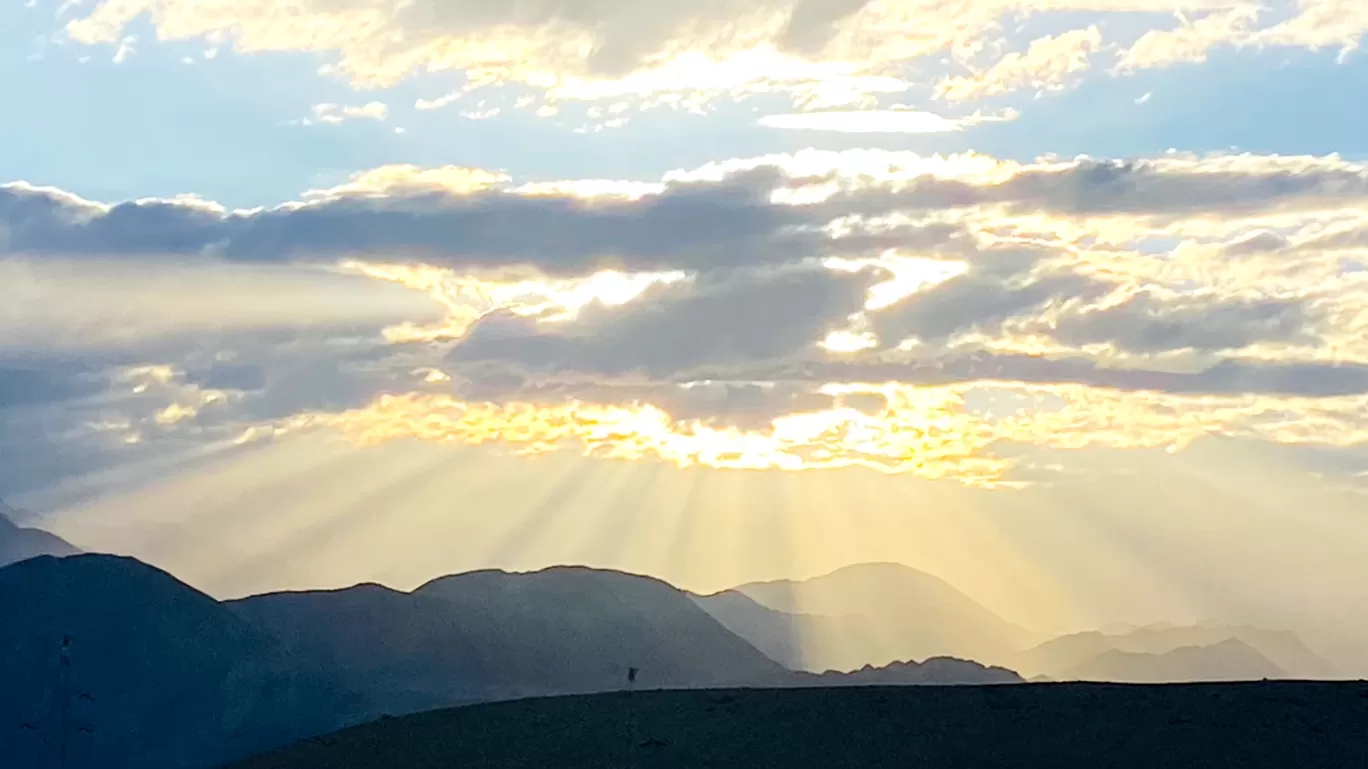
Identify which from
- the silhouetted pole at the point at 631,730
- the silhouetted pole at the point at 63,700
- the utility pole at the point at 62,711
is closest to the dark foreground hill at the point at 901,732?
the silhouetted pole at the point at 631,730

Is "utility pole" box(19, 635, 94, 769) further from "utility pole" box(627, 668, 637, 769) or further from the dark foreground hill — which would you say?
"utility pole" box(627, 668, 637, 769)

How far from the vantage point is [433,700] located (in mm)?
194625

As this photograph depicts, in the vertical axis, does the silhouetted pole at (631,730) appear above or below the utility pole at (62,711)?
below

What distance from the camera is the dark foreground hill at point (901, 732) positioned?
39938 millimetres

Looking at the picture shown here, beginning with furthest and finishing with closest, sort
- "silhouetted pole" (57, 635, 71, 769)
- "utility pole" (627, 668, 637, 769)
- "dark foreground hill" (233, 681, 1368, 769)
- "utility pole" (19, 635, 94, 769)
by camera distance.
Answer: "utility pole" (19, 635, 94, 769) < "silhouetted pole" (57, 635, 71, 769) < "utility pole" (627, 668, 637, 769) < "dark foreground hill" (233, 681, 1368, 769)

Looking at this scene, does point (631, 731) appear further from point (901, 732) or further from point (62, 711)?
point (62, 711)

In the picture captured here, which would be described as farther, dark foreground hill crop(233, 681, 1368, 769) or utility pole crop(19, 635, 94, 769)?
utility pole crop(19, 635, 94, 769)

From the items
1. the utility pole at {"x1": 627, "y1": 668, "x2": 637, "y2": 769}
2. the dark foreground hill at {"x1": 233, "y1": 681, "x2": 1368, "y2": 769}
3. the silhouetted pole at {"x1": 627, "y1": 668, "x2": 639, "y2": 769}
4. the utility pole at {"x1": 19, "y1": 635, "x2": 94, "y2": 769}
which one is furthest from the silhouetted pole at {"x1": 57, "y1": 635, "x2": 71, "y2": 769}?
the utility pole at {"x1": 627, "y1": 668, "x2": 637, "y2": 769}

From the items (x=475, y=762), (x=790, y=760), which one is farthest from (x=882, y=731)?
(x=475, y=762)

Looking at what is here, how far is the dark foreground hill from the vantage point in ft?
131

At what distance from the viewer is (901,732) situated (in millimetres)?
42875

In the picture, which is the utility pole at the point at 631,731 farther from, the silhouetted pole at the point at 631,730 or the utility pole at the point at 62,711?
the utility pole at the point at 62,711

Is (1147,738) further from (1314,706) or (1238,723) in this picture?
(1314,706)

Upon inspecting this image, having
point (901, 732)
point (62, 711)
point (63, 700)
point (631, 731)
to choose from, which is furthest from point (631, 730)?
point (63, 700)
